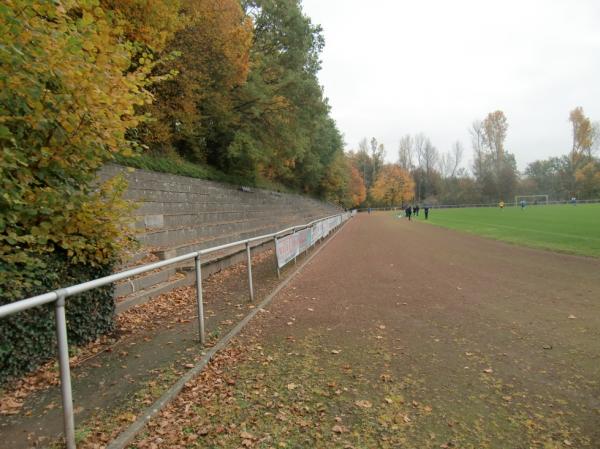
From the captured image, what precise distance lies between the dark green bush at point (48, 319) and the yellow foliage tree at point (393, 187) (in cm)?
9644

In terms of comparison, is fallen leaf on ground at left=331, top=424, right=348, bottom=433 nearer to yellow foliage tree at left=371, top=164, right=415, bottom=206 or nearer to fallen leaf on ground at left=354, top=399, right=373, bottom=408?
fallen leaf on ground at left=354, top=399, right=373, bottom=408

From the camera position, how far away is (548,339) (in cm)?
445

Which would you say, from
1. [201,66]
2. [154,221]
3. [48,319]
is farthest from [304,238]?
[48,319]

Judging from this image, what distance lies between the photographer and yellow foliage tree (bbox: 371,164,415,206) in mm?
96625

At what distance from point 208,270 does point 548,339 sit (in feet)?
23.2

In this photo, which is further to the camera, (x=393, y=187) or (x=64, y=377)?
(x=393, y=187)

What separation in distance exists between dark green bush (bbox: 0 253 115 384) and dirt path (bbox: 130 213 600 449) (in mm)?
1608

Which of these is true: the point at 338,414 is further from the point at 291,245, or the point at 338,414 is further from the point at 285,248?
the point at 291,245

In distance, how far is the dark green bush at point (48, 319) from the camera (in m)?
3.34

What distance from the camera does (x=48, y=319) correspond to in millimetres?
3701

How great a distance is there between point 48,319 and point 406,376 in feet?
12.0

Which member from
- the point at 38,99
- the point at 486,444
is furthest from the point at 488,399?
the point at 38,99

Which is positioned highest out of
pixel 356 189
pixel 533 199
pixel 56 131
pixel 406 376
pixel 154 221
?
pixel 356 189

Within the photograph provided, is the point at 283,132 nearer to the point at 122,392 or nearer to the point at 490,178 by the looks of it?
the point at 122,392
